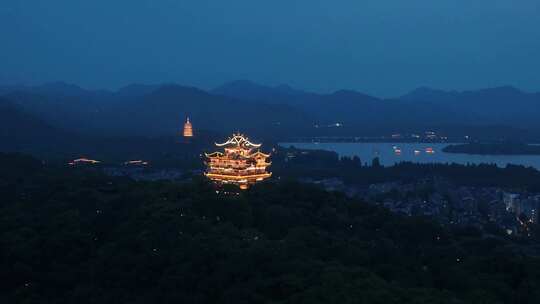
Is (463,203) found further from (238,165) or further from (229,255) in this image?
(229,255)

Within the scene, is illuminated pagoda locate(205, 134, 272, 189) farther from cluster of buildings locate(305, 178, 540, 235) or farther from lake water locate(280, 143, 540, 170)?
lake water locate(280, 143, 540, 170)

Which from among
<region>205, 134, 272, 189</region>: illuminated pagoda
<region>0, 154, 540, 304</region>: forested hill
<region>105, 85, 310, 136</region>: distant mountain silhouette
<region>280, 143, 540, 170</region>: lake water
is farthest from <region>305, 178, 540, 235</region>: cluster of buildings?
<region>105, 85, 310, 136</region>: distant mountain silhouette

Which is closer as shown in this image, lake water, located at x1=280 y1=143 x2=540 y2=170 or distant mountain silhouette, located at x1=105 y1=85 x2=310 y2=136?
lake water, located at x1=280 y1=143 x2=540 y2=170

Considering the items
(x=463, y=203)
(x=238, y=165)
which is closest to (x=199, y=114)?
(x=463, y=203)

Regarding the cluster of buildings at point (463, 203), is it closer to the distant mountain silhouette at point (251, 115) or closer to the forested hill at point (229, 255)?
the forested hill at point (229, 255)

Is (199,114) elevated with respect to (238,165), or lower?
elevated

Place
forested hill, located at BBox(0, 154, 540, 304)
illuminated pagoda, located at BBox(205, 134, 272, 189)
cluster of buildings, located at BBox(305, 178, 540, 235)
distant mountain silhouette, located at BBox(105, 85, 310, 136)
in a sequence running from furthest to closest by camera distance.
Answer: distant mountain silhouette, located at BBox(105, 85, 310, 136) → cluster of buildings, located at BBox(305, 178, 540, 235) → illuminated pagoda, located at BBox(205, 134, 272, 189) → forested hill, located at BBox(0, 154, 540, 304)
